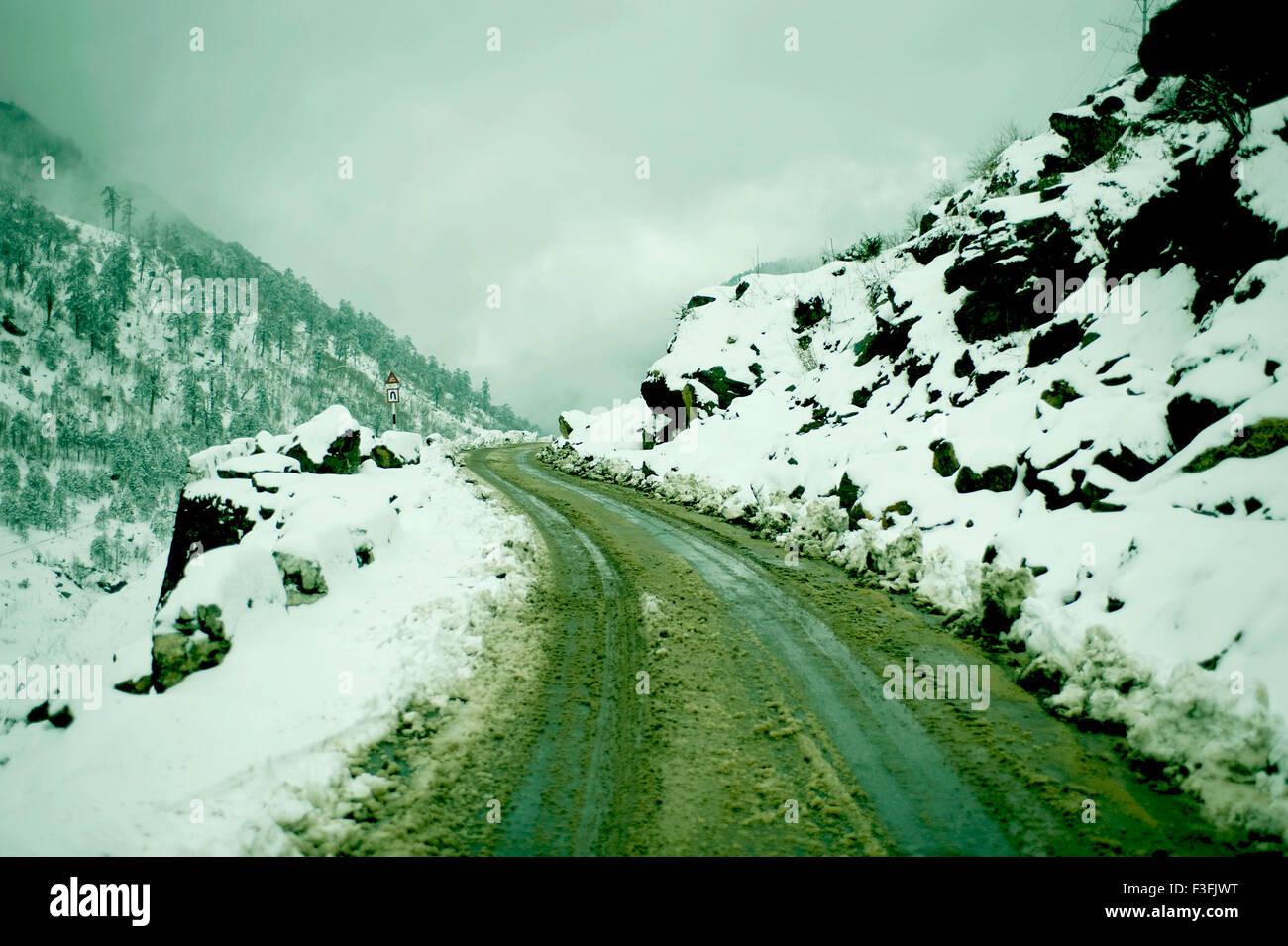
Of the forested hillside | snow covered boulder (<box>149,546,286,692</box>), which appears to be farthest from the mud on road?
the forested hillside

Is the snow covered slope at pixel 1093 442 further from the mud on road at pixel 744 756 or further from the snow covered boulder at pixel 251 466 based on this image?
the snow covered boulder at pixel 251 466

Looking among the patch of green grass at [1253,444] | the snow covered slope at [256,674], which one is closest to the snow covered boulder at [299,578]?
the snow covered slope at [256,674]

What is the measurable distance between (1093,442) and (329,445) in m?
14.2

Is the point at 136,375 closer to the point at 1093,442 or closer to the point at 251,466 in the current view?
the point at 251,466

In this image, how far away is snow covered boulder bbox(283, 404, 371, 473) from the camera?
11.7m

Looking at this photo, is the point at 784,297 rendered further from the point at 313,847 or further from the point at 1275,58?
the point at 313,847

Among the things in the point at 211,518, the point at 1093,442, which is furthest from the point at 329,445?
the point at 1093,442

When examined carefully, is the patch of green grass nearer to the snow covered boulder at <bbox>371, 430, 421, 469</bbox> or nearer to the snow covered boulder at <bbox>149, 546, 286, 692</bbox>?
the snow covered boulder at <bbox>149, 546, 286, 692</bbox>

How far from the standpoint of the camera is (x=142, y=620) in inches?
362

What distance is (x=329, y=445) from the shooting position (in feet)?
39.6

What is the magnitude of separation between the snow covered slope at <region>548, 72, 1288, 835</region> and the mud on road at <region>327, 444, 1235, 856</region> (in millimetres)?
640

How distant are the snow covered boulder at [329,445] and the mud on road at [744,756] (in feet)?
25.1

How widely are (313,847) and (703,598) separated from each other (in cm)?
511
